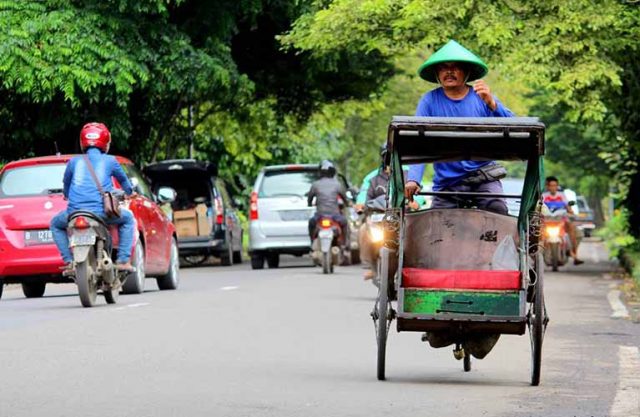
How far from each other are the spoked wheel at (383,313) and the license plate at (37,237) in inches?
360

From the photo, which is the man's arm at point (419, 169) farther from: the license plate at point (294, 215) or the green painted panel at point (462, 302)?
the license plate at point (294, 215)

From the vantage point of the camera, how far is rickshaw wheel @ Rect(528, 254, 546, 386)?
9.54 metres

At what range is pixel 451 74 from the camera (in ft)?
34.1

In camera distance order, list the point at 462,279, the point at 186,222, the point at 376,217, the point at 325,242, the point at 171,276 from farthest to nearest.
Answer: the point at 186,222 → the point at 325,242 → the point at 171,276 → the point at 376,217 → the point at 462,279

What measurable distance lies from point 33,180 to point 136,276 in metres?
1.59

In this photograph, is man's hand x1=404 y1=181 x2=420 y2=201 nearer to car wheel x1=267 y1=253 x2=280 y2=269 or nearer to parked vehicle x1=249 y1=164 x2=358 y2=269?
parked vehicle x1=249 y1=164 x2=358 y2=269

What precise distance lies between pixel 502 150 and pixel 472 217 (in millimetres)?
450

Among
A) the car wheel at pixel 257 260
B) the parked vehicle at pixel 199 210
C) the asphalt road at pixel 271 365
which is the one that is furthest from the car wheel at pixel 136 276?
the parked vehicle at pixel 199 210

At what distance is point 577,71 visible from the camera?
25609 millimetres

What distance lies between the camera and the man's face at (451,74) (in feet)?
34.1

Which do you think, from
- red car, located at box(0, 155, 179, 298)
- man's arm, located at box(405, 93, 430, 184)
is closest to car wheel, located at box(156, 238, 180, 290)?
red car, located at box(0, 155, 179, 298)

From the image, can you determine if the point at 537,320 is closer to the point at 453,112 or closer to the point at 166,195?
the point at 453,112

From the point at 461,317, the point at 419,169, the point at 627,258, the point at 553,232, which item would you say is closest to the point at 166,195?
the point at 419,169

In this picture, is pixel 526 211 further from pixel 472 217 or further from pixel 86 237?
pixel 86 237
